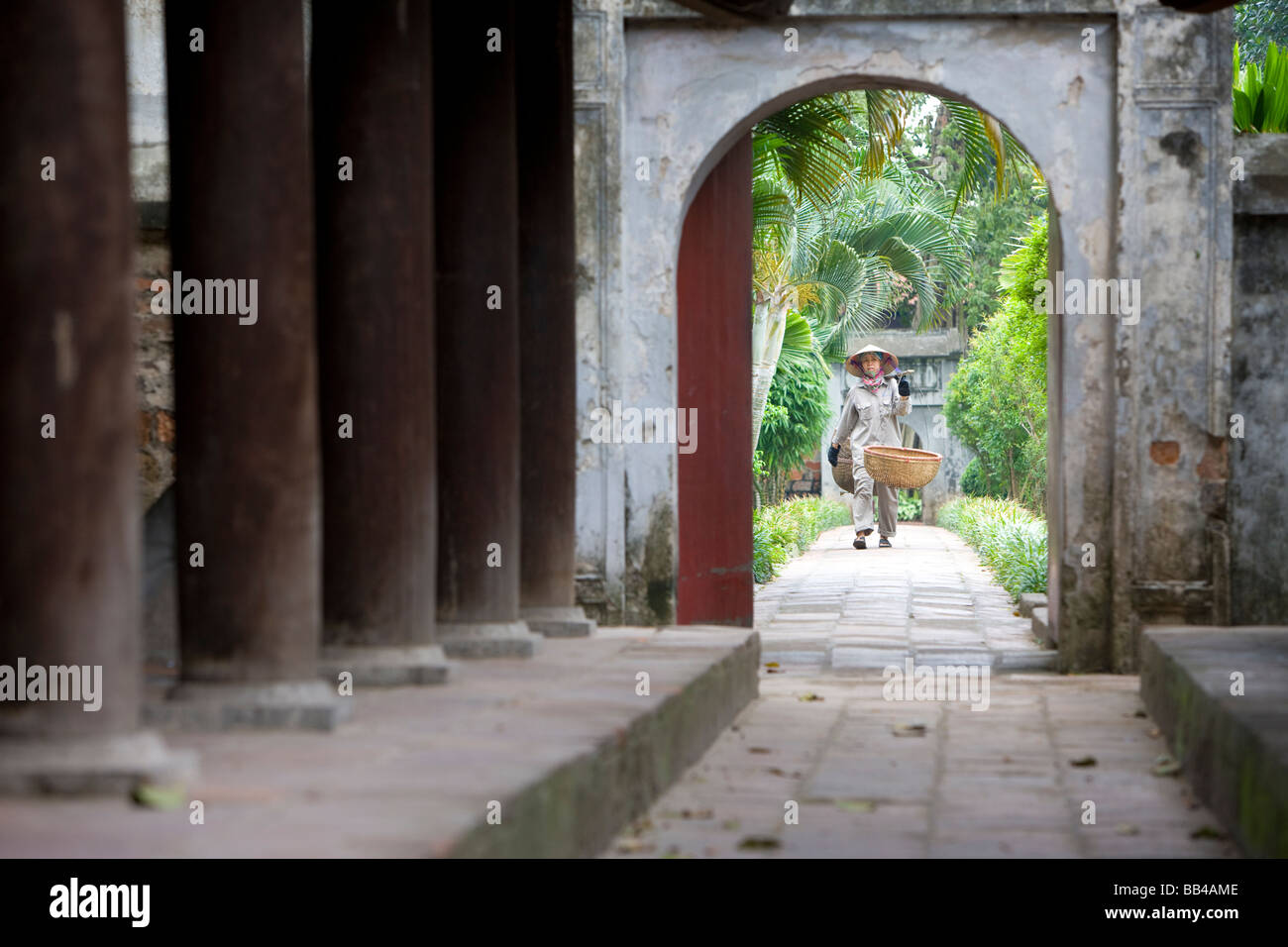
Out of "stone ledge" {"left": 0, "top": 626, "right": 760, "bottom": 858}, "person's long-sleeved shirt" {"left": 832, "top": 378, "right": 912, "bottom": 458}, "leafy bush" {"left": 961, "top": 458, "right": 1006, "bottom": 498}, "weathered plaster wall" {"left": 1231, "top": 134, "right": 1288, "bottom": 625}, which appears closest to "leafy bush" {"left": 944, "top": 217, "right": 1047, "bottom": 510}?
"leafy bush" {"left": 961, "top": 458, "right": 1006, "bottom": 498}

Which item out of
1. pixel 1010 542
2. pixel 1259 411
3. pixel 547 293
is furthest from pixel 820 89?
pixel 1010 542

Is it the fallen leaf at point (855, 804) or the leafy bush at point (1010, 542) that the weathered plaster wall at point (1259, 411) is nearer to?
the leafy bush at point (1010, 542)

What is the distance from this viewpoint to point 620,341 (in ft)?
26.5

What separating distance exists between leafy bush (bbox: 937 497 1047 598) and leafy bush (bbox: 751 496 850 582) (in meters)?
1.86

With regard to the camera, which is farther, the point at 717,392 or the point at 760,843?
the point at 717,392

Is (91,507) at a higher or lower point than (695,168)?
lower

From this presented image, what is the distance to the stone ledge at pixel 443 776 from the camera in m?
2.56

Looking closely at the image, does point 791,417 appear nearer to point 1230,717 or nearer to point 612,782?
point 1230,717

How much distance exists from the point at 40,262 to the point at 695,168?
218 inches

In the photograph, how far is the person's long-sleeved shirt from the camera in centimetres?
1955

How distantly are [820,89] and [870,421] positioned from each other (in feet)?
38.0

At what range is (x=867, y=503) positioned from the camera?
62.3 feet
